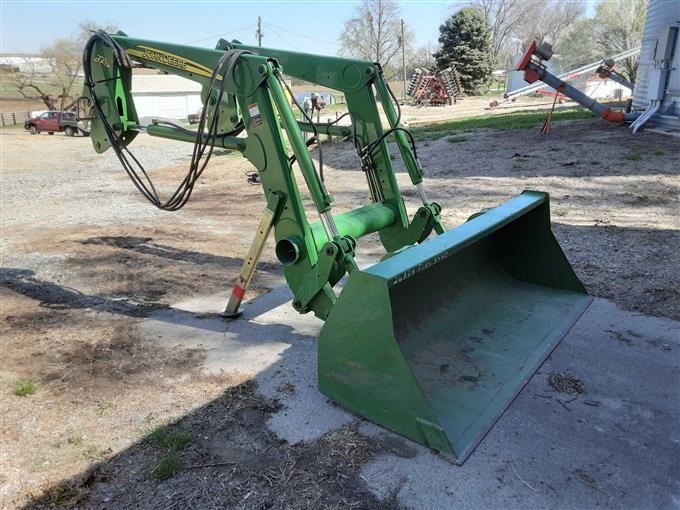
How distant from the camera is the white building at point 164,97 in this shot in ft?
143

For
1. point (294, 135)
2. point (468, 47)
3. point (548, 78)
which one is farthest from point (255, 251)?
point (468, 47)

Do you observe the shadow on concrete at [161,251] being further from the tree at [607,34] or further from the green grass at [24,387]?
the tree at [607,34]

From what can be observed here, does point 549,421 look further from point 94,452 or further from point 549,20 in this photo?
point 549,20

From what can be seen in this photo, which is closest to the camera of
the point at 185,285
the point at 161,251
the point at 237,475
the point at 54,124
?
the point at 237,475

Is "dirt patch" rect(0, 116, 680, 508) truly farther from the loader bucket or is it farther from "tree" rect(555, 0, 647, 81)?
"tree" rect(555, 0, 647, 81)

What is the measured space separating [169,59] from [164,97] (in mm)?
44941

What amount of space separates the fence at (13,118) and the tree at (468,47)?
109 feet

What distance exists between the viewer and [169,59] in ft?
12.9

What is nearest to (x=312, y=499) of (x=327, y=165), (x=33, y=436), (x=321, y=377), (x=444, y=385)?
(x=321, y=377)

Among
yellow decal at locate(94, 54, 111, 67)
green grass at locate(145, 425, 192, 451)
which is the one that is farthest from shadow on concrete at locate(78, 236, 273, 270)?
green grass at locate(145, 425, 192, 451)

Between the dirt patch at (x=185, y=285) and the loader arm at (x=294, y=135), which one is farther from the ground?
the loader arm at (x=294, y=135)

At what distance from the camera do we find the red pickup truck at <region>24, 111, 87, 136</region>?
98.0ft

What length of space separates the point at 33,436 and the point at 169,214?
5.78 metres

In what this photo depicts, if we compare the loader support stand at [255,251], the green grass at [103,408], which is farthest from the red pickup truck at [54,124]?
the green grass at [103,408]
